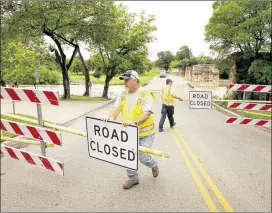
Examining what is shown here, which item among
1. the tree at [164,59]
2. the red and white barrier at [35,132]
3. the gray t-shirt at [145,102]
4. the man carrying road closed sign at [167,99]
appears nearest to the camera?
the red and white barrier at [35,132]

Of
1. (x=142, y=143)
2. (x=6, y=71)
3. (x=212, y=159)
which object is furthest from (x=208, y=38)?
(x=6, y=71)

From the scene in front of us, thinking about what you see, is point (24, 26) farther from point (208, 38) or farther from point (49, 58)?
point (208, 38)

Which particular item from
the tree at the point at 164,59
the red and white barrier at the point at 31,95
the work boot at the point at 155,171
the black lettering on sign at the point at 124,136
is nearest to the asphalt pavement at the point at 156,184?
the work boot at the point at 155,171

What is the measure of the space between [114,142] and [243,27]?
18611mm

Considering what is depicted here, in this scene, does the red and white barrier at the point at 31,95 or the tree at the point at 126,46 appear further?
the tree at the point at 126,46

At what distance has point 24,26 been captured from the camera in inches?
659

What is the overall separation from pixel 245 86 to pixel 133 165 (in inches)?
218

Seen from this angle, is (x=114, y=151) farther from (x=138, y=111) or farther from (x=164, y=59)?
(x=164, y=59)

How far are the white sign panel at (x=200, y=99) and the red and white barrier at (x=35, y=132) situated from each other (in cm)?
690

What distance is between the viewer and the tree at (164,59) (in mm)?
110400

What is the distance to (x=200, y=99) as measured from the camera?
33.6 feet

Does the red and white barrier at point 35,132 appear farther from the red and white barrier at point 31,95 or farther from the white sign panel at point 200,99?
the white sign panel at point 200,99


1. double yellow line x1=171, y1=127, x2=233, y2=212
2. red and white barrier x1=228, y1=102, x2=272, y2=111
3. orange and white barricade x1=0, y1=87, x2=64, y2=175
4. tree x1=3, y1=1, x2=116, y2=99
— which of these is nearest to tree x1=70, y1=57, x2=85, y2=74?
tree x1=3, y1=1, x2=116, y2=99

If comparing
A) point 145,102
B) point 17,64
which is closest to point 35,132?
point 145,102
